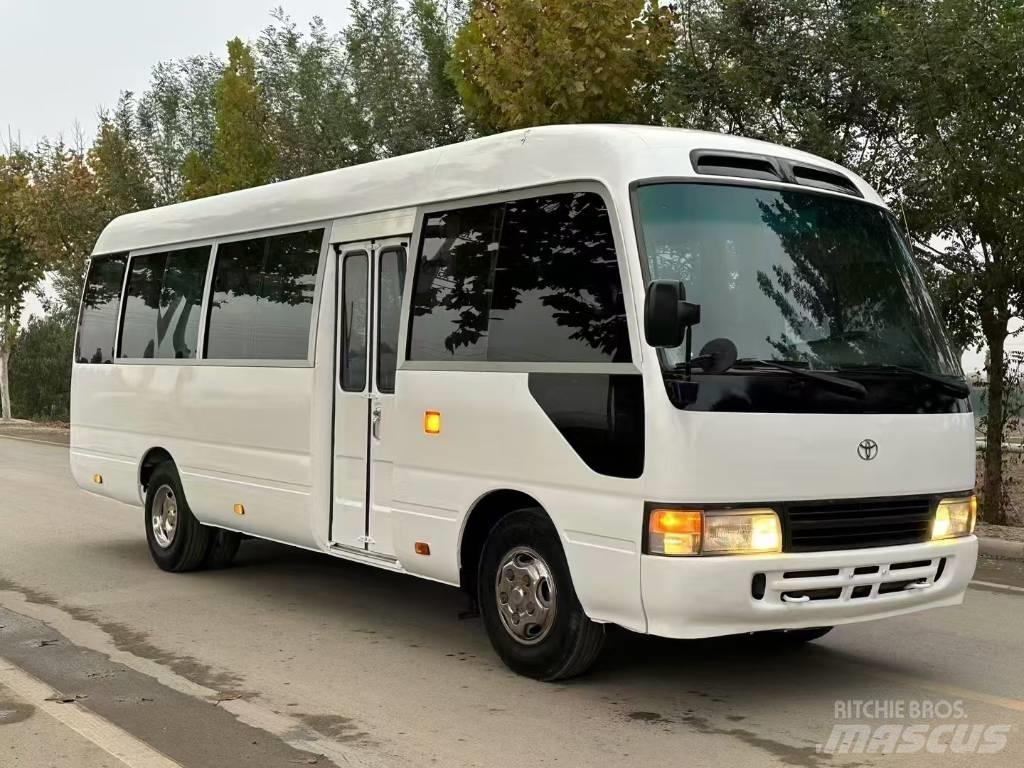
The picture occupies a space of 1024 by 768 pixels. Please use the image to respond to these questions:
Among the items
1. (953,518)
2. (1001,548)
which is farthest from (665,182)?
(1001,548)

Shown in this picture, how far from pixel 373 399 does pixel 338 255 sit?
3.60ft

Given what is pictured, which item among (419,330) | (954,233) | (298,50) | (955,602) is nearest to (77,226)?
(298,50)

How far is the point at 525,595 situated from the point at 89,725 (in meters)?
2.18

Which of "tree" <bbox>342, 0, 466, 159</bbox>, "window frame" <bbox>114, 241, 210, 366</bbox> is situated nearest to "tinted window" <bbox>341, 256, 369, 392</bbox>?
"window frame" <bbox>114, 241, 210, 366</bbox>

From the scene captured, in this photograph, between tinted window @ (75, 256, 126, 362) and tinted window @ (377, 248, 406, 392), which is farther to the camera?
tinted window @ (75, 256, 126, 362)

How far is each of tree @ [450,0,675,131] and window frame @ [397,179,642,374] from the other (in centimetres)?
798

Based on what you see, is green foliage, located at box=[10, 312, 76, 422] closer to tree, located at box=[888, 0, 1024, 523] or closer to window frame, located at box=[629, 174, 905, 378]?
tree, located at box=[888, 0, 1024, 523]

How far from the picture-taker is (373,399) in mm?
7859

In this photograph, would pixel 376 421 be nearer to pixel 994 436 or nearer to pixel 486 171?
pixel 486 171

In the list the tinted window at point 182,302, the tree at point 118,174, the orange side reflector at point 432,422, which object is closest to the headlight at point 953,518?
the orange side reflector at point 432,422

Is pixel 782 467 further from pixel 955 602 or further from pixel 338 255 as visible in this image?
pixel 338 255

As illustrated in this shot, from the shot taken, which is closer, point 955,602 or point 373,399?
point 955,602

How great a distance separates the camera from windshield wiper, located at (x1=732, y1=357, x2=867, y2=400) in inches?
234

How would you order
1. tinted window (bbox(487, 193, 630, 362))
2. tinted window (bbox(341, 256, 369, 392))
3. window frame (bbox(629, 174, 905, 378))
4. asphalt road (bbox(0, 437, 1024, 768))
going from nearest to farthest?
asphalt road (bbox(0, 437, 1024, 768)) → window frame (bbox(629, 174, 905, 378)) → tinted window (bbox(487, 193, 630, 362)) → tinted window (bbox(341, 256, 369, 392))
